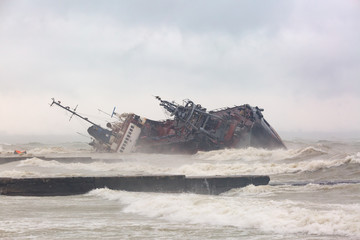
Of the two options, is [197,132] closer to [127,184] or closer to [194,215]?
[127,184]

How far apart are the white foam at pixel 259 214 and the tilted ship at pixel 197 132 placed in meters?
26.8

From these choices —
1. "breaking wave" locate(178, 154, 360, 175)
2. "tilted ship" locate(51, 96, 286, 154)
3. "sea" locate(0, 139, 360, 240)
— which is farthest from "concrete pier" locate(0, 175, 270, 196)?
"tilted ship" locate(51, 96, 286, 154)

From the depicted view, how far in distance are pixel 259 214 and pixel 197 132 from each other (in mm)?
30316

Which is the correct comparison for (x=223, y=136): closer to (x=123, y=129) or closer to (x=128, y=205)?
(x=123, y=129)

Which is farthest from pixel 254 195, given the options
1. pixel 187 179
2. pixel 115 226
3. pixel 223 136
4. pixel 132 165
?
pixel 223 136

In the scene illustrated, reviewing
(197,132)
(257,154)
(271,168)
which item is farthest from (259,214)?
(197,132)

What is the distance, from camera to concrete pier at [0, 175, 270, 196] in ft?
47.0

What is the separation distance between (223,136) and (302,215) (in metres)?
30.5

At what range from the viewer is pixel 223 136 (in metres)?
39.2

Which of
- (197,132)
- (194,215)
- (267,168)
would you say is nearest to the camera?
(194,215)

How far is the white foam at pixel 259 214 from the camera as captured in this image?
8.13 metres

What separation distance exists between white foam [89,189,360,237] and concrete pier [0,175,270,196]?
252cm

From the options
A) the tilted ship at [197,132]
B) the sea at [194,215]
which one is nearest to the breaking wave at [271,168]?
the sea at [194,215]

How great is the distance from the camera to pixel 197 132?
130 ft
